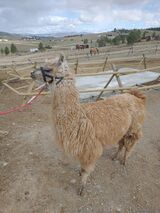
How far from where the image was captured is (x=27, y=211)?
3629 millimetres

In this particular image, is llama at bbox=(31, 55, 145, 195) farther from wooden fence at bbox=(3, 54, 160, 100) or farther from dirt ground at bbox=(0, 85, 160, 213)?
wooden fence at bbox=(3, 54, 160, 100)

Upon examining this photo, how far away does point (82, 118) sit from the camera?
371 centimetres

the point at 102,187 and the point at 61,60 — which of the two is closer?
the point at 61,60

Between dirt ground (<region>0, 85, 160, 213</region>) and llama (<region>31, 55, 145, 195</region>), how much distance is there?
12.5 inches

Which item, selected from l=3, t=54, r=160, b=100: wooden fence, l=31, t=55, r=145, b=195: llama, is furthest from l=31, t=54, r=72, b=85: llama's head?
l=3, t=54, r=160, b=100: wooden fence

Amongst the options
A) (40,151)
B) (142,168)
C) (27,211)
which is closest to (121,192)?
(142,168)

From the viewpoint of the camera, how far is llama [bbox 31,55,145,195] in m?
3.48

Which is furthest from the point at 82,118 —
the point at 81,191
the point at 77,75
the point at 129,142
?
the point at 77,75

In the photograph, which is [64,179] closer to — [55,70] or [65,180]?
[65,180]

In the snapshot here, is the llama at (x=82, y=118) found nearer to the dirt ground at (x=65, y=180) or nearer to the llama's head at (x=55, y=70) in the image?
the llama's head at (x=55, y=70)

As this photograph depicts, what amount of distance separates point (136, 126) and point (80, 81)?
535 centimetres

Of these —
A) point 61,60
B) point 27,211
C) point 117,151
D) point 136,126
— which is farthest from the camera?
point 117,151

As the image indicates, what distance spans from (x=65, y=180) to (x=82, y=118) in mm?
1147

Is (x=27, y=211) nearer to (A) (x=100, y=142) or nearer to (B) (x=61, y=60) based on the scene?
(A) (x=100, y=142)
